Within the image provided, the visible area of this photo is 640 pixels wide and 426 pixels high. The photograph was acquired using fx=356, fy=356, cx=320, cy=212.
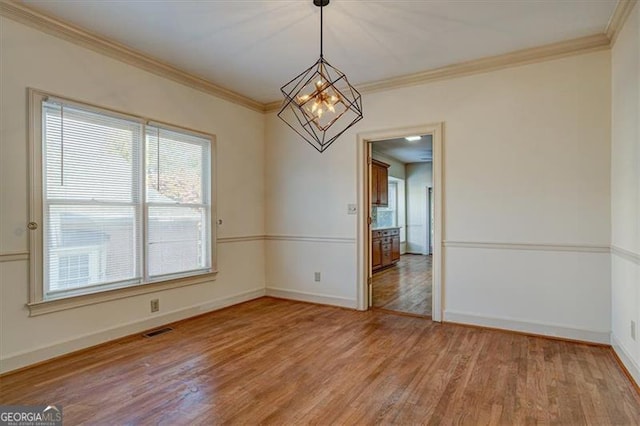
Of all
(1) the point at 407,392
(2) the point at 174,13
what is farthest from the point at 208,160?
(1) the point at 407,392

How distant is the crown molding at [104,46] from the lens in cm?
269

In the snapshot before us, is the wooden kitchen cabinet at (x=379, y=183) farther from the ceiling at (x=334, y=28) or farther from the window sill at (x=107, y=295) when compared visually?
the window sill at (x=107, y=295)

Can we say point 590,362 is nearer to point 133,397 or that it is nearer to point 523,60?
point 523,60

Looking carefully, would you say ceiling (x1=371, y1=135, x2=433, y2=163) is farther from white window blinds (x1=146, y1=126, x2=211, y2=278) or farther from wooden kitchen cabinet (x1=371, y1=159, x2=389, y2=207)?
white window blinds (x1=146, y1=126, x2=211, y2=278)

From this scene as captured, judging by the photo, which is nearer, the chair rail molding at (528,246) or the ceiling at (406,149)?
the chair rail molding at (528,246)

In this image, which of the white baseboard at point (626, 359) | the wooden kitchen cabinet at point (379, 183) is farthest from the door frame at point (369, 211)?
the wooden kitchen cabinet at point (379, 183)

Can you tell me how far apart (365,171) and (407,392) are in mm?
2642

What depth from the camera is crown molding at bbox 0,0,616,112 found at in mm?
2717

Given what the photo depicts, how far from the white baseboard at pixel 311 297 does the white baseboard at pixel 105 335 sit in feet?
1.82

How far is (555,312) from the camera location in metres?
3.34

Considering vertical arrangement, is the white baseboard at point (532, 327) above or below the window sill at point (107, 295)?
below

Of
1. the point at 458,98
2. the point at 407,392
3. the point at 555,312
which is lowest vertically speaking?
the point at 407,392

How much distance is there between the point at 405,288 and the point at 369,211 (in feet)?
5.97

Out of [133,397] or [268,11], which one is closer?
[133,397]
